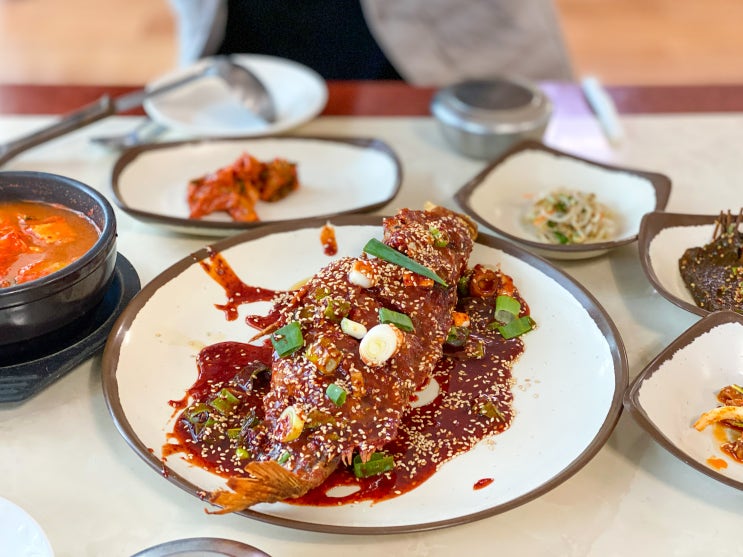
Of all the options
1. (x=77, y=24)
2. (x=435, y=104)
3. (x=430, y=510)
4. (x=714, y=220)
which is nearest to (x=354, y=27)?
(x=435, y=104)

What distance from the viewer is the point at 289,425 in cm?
159

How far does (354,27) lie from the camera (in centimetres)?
379

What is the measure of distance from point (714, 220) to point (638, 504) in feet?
3.36

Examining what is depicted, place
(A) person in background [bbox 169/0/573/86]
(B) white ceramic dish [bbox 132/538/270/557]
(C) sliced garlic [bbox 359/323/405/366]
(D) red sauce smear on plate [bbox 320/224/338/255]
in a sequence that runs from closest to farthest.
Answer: (B) white ceramic dish [bbox 132/538/270/557] → (C) sliced garlic [bbox 359/323/405/366] → (D) red sauce smear on plate [bbox 320/224/338/255] → (A) person in background [bbox 169/0/573/86]

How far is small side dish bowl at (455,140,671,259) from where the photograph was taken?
2467 mm

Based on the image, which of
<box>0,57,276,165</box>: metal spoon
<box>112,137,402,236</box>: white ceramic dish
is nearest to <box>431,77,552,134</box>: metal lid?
<box>112,137,402,236</box>: white ceramic dish

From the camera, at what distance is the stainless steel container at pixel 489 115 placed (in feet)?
9.35

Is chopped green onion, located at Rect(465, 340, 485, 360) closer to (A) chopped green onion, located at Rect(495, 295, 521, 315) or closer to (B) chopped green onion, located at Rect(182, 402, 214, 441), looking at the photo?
(A) chopped green onion, located at Rect(495, 295, 521, 315)

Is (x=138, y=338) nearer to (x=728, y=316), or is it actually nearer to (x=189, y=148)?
(x=189, y=148)

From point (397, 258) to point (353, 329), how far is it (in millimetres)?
304

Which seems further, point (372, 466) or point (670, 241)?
point (670, 241)

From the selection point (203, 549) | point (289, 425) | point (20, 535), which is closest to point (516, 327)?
point (289, 425)

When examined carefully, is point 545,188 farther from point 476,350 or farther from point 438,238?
point 476,350

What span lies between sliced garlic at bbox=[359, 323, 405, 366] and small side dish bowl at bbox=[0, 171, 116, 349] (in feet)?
2.19
